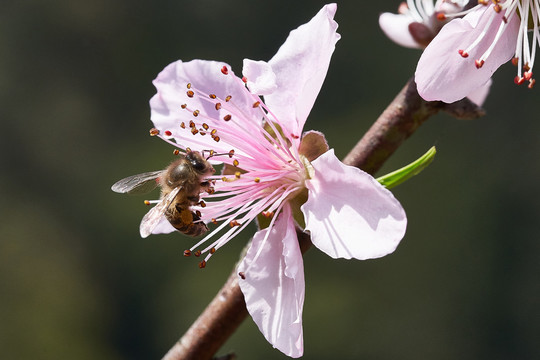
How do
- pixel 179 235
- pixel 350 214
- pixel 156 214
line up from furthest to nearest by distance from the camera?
pixel 179 235
pixel 156 214
pixel 350 214

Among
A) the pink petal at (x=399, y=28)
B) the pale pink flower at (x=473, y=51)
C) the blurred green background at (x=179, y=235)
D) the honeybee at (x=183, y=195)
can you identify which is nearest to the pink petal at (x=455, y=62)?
the pale pink flower at (x=473, y=51)

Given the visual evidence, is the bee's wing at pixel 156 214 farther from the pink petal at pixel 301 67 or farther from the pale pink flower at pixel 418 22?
the pale pink flower at pixel 418 22

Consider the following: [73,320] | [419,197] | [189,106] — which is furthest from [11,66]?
[189,106]

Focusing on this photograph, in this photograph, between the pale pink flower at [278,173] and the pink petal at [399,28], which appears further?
the pink petal at [399,28]

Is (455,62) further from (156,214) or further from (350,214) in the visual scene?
(156,214)

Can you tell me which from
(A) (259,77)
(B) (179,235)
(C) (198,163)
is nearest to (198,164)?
(C) (198,163)

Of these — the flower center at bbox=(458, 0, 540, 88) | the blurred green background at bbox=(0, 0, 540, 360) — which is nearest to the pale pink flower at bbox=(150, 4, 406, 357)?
the flower center at bbox=(458, 0, 540, 88)

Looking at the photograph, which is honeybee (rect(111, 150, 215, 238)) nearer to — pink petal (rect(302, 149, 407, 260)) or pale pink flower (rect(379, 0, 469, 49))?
pink petal (rect(302, 149, 407, 260))
